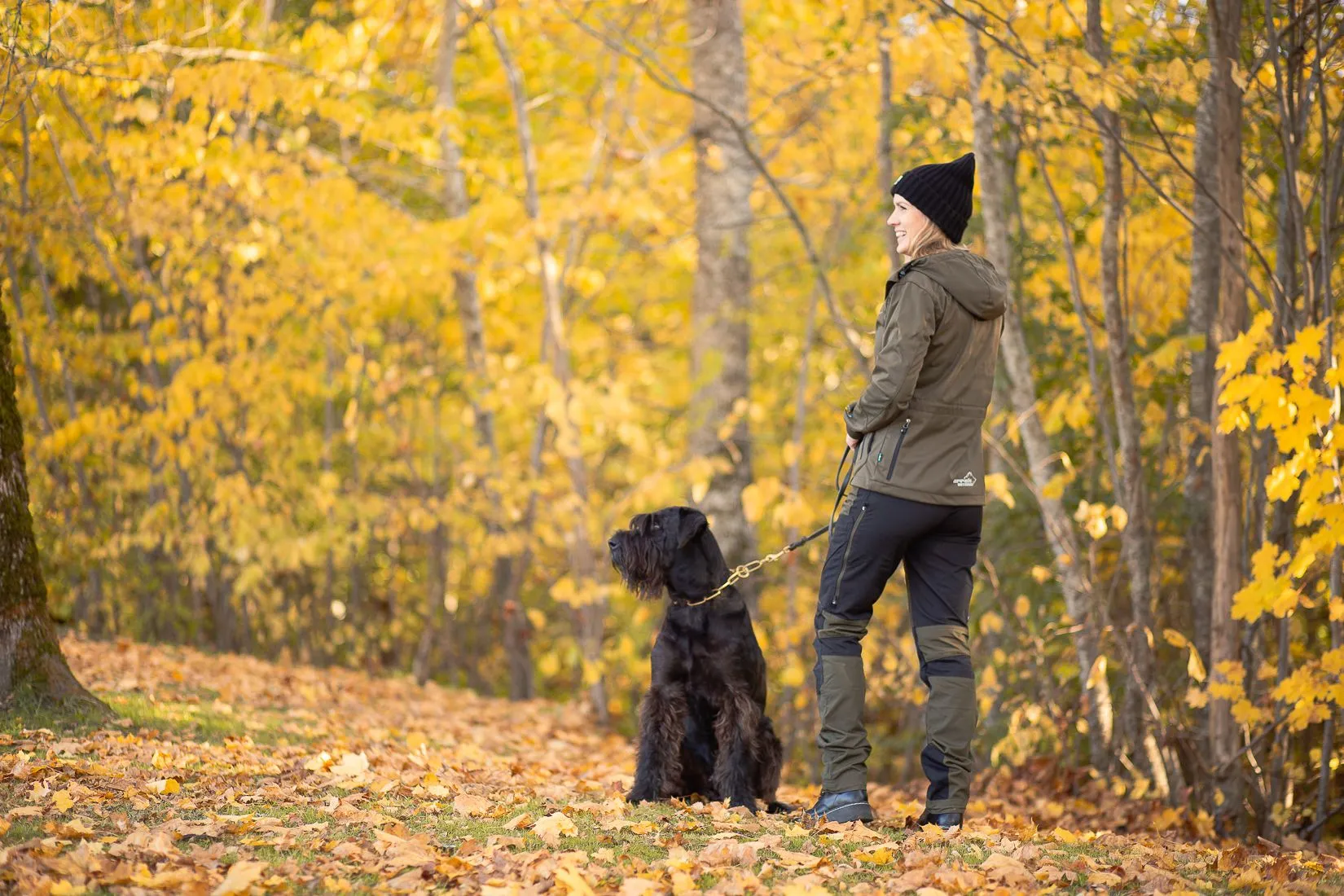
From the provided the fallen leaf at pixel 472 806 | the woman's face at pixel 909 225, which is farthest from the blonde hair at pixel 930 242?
the fallen leaf at pixel 472 806

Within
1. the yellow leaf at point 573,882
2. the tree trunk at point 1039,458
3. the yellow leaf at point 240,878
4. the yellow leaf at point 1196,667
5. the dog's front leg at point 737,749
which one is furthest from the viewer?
the tree trunk at point 1039,458

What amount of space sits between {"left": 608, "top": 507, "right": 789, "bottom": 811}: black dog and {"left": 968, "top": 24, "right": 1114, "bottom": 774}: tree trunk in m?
2.13

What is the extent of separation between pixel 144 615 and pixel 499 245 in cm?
444

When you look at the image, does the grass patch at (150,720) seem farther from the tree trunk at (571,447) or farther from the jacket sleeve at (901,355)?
the jacket sleeve at (901,355)

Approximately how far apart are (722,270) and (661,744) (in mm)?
4460

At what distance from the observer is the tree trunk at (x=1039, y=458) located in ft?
19.6

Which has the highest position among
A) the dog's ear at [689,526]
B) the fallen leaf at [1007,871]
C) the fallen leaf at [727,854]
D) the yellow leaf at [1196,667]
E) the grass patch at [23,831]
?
the dog's ear at [689,526]

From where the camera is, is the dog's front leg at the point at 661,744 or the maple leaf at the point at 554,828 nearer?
the maple leaf at the point at 554,828

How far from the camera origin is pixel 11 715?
4.72m

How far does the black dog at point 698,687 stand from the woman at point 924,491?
421mm

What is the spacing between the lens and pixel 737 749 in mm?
4426

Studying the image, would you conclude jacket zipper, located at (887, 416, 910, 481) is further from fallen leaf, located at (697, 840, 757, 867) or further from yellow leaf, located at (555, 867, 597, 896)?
yellow leaf, located at (555, 867, 597, 896)

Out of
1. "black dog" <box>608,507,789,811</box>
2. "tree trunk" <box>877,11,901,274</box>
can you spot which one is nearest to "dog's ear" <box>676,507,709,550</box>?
"black dog" <box>608,507,789,811</box>

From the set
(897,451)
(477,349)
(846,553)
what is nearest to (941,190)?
(897,451)
